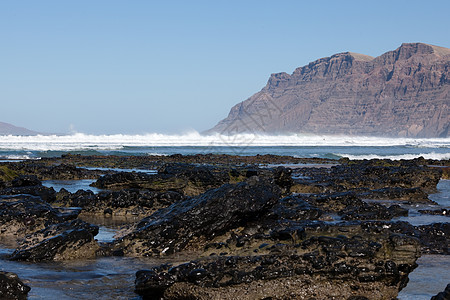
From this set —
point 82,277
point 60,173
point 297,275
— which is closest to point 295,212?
point 297,275

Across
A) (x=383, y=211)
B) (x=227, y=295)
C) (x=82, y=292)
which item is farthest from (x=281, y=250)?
(x=383, y=211)

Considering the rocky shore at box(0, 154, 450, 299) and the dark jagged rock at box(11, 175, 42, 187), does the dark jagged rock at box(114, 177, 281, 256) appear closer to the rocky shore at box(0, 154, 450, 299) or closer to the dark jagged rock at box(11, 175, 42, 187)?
the rocky shore at box(0, 154, 450, 299)

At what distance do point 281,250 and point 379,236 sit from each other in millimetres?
1105

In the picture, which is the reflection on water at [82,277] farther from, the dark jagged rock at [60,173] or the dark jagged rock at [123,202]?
the dark jagged rock at [60,173]

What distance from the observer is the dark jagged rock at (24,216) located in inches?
358

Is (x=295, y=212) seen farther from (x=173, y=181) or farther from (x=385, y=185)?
(x=385, y=185)

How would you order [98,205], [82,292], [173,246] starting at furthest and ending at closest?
[98,205]
[173,246]
[82,292]

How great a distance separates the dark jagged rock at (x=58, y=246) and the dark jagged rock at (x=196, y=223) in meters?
0.60

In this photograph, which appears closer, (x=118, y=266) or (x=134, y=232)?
(x=118, y=266)

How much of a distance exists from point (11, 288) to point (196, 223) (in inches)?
128

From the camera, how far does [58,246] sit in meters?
7.25

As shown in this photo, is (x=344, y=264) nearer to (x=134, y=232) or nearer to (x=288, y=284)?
(x=288, y=284)

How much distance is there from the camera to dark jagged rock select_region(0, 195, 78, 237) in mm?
9086

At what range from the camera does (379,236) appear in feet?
19.1
